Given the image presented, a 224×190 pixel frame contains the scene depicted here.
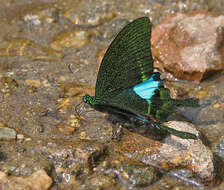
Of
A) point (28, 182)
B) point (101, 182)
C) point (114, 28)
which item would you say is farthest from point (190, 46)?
point (28, 182)

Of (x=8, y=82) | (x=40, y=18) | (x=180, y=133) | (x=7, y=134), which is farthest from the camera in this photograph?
(x=40, y=18)

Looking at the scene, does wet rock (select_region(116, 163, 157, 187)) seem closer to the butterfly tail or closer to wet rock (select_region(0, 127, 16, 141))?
the butterfly tail

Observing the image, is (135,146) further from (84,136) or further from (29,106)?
(29,106)

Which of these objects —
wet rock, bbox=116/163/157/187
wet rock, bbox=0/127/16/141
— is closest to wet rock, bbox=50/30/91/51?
wet rock, bbox=0/127/16/141

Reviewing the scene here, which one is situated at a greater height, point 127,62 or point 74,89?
point 127,62

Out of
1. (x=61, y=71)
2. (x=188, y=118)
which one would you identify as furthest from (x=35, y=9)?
(x=188, y=118)

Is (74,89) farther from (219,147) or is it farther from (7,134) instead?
(219,147)

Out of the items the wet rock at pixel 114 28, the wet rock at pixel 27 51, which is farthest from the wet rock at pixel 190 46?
the wet rock at pixel 27 51
